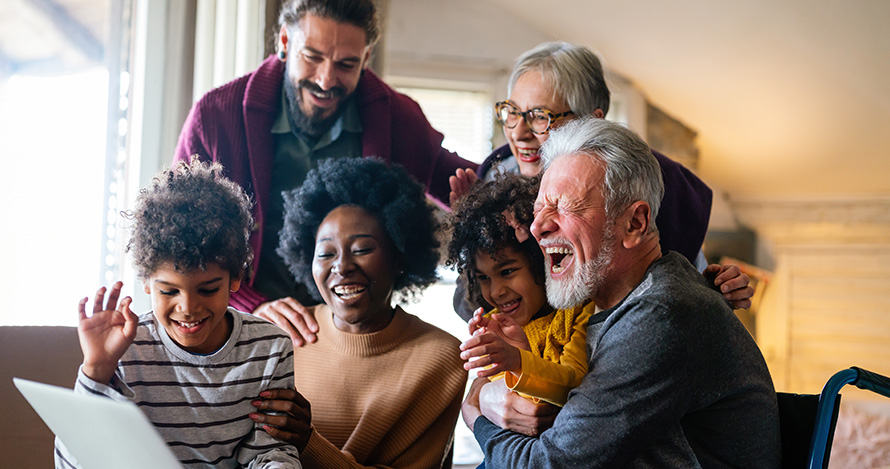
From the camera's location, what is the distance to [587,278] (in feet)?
5.12

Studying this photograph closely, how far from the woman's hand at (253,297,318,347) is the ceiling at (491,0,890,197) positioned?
9.71 ft

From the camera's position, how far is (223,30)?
3.01 m

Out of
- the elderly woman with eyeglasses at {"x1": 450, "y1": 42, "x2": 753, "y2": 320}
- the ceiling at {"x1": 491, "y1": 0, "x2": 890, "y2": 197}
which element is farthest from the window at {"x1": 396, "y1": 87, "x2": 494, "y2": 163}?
the elderly woman with eyeglasses at {"x1": 450, "y1": 42, "x2": 753, "y2": 320}

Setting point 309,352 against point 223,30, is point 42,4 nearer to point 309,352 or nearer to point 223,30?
point 223,30

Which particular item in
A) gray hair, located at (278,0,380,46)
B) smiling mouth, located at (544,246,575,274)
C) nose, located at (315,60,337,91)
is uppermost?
gray hair, located at (278,0,380,46)

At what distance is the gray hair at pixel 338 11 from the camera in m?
2.04

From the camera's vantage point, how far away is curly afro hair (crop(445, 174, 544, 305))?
1.78m

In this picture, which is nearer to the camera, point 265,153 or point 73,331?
point 73,331

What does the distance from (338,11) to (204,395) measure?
1112mm

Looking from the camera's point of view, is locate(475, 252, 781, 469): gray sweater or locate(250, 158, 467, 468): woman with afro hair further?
locate(250, 158, 467, 468): woman with afro hair

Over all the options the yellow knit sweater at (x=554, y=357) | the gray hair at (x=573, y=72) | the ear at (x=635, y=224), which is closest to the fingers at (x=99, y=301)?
the yellow knit sweater at (x=554, y=357)

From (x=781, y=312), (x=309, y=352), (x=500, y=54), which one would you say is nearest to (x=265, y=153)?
(x=309, y=352)

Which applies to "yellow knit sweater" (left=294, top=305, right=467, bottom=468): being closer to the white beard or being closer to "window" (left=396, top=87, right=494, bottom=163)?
the white beard

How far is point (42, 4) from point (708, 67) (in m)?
3.66
